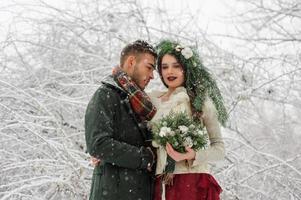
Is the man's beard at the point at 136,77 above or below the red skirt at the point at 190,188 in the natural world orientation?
above

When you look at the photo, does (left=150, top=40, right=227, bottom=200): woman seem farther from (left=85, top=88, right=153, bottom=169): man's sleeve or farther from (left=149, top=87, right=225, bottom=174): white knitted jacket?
(left=85, top=88, right=153, bottom=169): man's sleeve

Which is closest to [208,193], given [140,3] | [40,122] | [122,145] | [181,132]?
[181,132]

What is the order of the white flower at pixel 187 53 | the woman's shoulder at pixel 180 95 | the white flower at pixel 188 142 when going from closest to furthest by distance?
the white flower at pixel 188 142
the woman's shoulder at pixel 180 95
the white flower at pixel 187 53

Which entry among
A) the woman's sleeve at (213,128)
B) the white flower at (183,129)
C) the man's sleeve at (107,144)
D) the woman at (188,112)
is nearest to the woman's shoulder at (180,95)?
the woman at (188,112)

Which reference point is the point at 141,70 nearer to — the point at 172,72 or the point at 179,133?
the point at 172,72

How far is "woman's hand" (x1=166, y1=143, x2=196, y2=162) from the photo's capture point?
2.95 m

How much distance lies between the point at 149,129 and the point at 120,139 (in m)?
0.23

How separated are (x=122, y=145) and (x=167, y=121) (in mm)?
303

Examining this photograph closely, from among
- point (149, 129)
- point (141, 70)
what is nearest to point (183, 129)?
point (149, 129)

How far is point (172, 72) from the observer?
3287 mm

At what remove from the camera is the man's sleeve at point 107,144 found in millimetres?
2855

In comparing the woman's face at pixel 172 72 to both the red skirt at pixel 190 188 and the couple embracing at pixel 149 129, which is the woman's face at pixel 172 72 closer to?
the couple embracing at pixel 149 129

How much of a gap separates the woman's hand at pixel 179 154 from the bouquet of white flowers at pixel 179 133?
0.07ft

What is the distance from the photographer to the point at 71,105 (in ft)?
18.7
